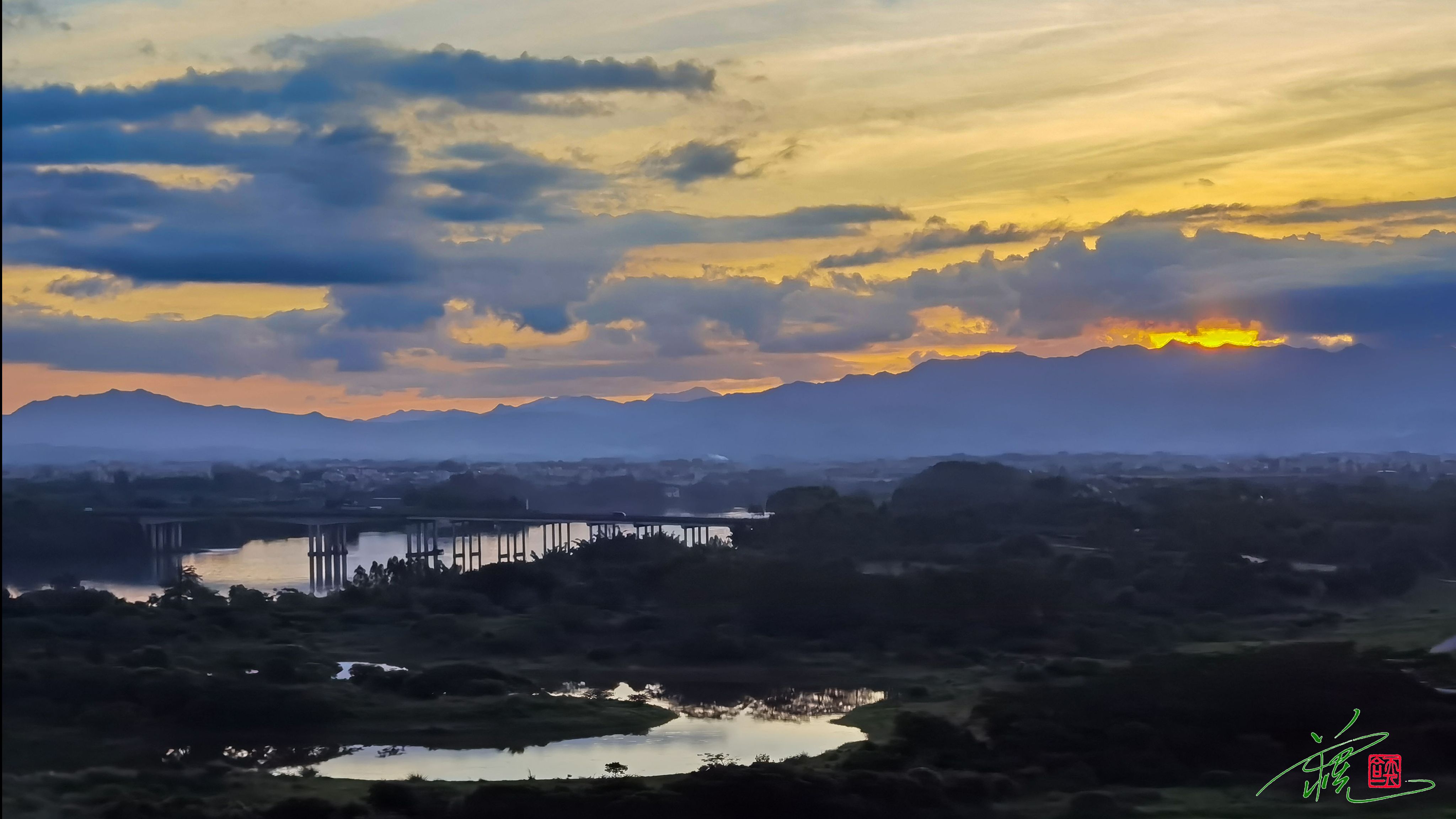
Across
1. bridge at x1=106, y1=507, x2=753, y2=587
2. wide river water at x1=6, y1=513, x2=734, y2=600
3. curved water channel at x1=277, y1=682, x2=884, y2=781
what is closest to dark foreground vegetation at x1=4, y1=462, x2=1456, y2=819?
curved water channel at x1=277, y1=682, x2=884, y2=781

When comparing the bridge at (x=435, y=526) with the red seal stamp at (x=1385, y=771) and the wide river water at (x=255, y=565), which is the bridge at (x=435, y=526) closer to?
the wide river water at (x=255, y=565)

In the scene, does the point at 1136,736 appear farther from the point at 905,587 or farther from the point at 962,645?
the point at 905,587
